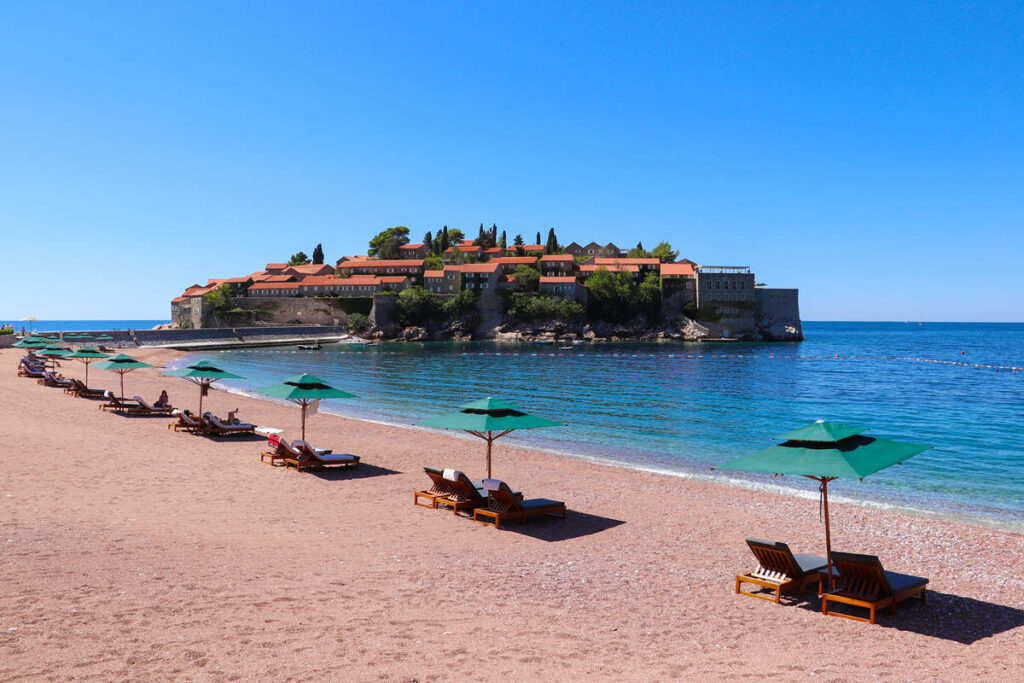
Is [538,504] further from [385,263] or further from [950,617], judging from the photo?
[385,263]

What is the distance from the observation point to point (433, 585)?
848 centimetres

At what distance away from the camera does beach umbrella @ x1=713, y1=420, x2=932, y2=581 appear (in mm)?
8101

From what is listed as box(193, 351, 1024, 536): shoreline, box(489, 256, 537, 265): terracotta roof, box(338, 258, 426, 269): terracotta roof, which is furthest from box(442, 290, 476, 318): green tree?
box(193, 351, 1024, 536): shoreline

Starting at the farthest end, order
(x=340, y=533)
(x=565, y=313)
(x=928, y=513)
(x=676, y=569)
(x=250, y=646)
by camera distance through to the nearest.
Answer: (x=565, y=313), (x=928, y=513), (x=340, y=533), (x=676, y=569), (x=250, y=646)

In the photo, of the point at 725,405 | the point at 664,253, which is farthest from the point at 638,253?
the point at 725,405

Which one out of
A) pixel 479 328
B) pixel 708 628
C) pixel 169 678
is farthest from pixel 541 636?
pixel 479 328

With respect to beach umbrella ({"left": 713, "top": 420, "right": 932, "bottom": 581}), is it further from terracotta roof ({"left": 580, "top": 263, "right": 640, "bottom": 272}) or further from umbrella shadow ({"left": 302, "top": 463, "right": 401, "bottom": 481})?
terracotta roof ({"left": 580, "top": 263, "right": 640, "bottom": 272})

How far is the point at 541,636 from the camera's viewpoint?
23.0 ft

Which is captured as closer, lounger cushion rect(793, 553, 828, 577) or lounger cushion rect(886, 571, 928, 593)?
lounger cushion rect(886, 571, 928, 593)

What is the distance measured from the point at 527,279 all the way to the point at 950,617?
10770cm

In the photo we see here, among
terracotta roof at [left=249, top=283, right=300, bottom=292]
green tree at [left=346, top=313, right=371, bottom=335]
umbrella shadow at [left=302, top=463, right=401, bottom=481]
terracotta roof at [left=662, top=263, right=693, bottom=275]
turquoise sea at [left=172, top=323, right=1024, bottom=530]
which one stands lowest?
turquoise sea at [left=172, top=323, right=1024, bottom=530]

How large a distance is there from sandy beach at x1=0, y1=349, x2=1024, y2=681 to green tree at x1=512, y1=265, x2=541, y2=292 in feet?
328

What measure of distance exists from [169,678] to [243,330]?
98915mm

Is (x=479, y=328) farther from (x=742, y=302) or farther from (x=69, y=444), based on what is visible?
(x=69, y=444)
